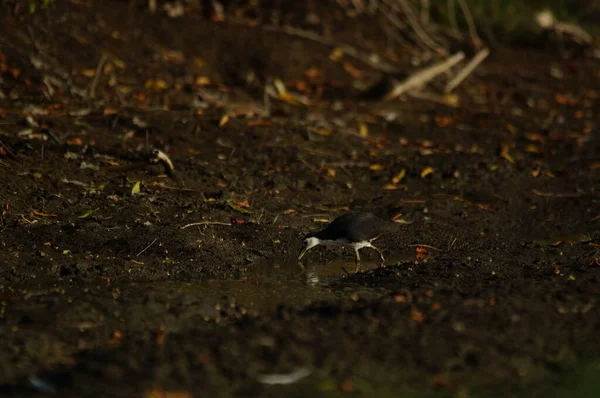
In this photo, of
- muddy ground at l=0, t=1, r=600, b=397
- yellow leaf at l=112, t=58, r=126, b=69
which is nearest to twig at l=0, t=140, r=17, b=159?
muddy ground at l=0, t=1, r=600, b=397

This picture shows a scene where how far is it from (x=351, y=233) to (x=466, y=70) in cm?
614

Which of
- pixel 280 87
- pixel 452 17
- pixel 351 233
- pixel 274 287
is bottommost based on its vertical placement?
pixel 280 87

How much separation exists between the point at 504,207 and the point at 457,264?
2160 millimetres

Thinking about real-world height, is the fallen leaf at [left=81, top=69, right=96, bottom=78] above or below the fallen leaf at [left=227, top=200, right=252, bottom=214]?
above

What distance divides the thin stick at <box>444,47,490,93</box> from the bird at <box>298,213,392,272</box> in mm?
5384

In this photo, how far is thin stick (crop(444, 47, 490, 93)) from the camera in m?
13.1

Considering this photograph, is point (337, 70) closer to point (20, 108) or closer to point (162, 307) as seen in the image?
point (20, 108)

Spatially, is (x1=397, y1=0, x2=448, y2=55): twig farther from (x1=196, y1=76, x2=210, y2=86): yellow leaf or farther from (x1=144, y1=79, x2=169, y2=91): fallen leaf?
(x1=144, y1=79, x2=169, y2=91): fallen leaf

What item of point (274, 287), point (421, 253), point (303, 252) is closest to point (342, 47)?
point (421, 253)

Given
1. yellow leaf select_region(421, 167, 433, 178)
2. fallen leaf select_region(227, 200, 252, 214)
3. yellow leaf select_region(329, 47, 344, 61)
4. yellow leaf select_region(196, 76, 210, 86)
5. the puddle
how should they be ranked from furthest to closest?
yellow leaf select_region(329, 47, 344, 61) < yellow leaf select_region(196, 76, 210, 86) < yellow leaf select_region(421, 167, 433, 178) < fallen leaf select_region(227, 200, 252, 214) < the puddle

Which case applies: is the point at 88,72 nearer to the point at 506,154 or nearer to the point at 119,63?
the point at 119,63

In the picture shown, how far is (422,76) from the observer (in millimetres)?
12727

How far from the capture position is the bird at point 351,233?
780 cm

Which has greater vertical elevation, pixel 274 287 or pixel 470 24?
pixel 470 24
